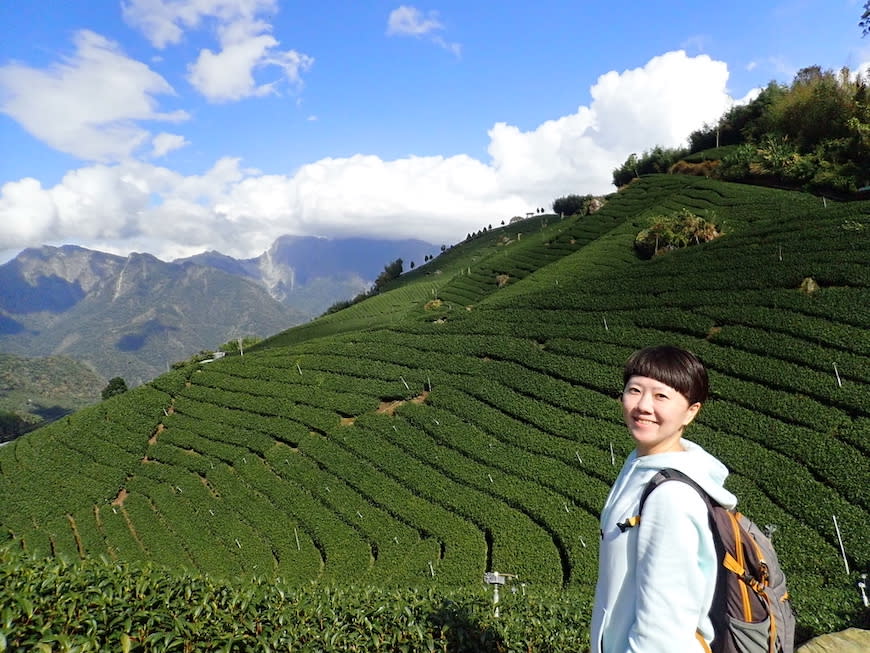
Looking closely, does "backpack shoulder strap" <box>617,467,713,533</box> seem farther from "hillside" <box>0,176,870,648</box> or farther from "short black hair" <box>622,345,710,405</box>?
"hillside" <box>0,176,870,648</box>

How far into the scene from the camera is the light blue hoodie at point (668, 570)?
2174mm

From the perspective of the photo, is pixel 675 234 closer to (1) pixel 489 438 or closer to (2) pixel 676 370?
(1) pixel 489 438

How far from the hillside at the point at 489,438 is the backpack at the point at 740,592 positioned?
4.82 m

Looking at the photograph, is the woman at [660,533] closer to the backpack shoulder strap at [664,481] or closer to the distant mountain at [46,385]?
the backpack shoulder strap at [664,481]

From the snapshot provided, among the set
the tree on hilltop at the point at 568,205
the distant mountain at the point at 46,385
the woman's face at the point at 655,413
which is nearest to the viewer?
the woman's face at the point at 655,413

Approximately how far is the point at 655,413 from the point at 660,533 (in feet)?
2.05

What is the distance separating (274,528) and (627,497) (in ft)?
53.7

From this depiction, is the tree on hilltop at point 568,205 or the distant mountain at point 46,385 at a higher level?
the tree on hilltop at point 568,205

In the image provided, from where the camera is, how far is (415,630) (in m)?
4.27

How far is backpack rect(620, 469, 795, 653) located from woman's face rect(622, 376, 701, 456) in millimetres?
253

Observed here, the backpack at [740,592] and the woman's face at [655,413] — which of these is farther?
the woman's face at [655,413]

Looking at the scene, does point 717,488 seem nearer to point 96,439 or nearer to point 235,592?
point 235,592

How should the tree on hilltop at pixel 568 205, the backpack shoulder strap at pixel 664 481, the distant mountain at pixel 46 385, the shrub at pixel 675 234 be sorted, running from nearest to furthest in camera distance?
the backpack shoulder strap at pixel 664 481, the shrub at pixel 675 234, the tree on hilltop at pixel 568 205, the distant mountain at pixel 46 385

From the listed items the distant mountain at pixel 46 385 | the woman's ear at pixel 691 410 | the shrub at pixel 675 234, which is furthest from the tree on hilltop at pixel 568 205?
the distant mountain at pixel 46 385
